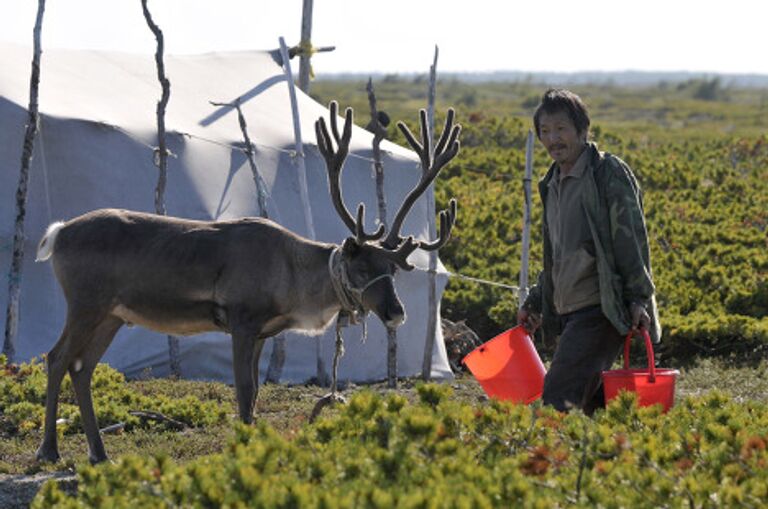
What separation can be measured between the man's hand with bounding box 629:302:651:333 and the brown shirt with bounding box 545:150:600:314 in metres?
0.24

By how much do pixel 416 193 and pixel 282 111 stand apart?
6.46m

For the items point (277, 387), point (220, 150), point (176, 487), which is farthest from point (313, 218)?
point (176, 487)

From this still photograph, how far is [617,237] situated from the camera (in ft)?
20.9

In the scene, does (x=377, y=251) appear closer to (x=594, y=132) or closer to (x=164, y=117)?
(x=164, y=117)

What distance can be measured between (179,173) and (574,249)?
681 cm

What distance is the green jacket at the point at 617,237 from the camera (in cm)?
632

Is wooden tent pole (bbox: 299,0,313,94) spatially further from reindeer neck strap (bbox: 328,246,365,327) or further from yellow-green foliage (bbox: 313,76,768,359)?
reindeer neck strap (bbox: 328,246,365,327)

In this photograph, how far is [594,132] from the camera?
34.3 metres

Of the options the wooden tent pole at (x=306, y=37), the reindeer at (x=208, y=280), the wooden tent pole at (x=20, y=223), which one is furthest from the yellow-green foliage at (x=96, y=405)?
the wooden tent pole at (x=306, y=37)

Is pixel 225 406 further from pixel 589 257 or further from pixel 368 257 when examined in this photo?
pixel 589 257

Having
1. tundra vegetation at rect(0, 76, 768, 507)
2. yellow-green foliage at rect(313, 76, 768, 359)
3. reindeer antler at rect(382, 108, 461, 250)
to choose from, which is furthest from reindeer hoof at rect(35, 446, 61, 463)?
yellow-green foliage at rect(313, 76, 768, 359)

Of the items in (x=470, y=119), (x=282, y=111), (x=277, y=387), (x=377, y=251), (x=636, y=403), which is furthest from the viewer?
(x=470, y=119)

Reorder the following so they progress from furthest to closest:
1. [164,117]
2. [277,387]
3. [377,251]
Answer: [164,117] < [277,387] < [377,251]

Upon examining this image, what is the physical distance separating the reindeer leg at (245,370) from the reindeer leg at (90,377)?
797 millimetres
